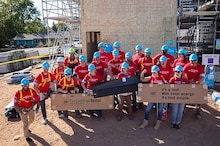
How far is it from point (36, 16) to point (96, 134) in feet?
234

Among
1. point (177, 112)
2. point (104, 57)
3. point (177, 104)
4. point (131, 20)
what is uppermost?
point (131, 20)

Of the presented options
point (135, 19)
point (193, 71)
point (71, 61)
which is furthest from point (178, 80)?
point (135, 19)

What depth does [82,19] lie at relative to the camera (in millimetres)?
11547

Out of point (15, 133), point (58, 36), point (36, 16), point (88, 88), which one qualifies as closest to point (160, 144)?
point (88, 88)

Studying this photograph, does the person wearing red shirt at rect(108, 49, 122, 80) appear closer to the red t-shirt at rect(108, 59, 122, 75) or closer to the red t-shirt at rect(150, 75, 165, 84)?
the red t-shirt at rect(108, 59, 122, 75)

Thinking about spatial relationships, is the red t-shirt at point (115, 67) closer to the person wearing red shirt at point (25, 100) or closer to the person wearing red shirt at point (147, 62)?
the person wearing red shirt at point (147, 62)

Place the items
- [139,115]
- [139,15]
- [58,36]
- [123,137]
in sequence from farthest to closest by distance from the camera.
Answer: [58,36] < [139,15] < [139,115] < [123,137]

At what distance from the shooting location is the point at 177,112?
18.9 feet

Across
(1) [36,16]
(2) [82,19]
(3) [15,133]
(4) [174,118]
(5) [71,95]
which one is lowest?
(3) [15,133]

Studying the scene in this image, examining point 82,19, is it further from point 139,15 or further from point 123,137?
point 123,137

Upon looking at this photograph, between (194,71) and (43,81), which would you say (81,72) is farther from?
(194,71)

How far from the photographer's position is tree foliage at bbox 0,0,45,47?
50469 mm

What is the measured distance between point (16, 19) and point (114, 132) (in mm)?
59706

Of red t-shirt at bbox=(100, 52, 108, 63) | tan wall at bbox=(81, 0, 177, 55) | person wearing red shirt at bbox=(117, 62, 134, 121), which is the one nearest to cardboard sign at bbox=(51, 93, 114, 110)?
person wearing red shirt at bbox=(117, 62, 134, 121)
